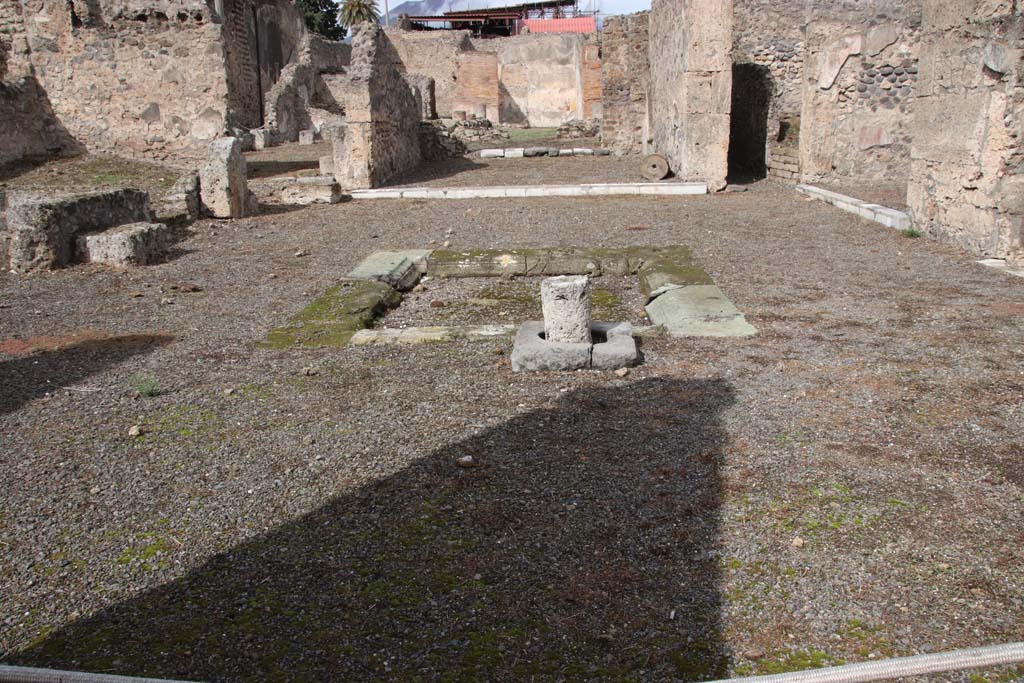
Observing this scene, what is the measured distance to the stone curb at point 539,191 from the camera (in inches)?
536

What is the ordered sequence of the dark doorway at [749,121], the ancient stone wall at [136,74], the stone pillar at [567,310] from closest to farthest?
the stone pillar at [567,310], the ancient stone wall at [136,74], the dark doorway at [749,121]

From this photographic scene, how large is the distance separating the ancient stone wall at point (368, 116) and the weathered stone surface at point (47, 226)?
537cm

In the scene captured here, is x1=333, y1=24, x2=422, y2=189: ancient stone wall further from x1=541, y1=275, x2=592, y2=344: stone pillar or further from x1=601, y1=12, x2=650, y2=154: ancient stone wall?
x1=541, y1=275, x2=592, y2=344: stone pillar

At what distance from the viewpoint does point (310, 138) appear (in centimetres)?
2358

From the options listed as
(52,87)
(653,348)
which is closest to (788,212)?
(653,348)

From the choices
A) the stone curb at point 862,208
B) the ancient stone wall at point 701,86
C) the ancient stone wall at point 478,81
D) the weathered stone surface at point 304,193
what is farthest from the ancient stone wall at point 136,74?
the ancient stone wall at point 478,81

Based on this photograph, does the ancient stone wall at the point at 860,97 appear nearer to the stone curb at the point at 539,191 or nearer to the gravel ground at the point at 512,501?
the stone curb at the point at 539,191

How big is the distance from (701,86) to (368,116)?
5.68 metres

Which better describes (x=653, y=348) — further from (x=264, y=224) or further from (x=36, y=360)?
(x=264, y=224)

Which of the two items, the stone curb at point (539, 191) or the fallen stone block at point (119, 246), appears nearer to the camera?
the fallen stone block at point (119, 246)

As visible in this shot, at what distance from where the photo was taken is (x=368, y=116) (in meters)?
14.2

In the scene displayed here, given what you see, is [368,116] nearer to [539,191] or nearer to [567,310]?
[539,191]

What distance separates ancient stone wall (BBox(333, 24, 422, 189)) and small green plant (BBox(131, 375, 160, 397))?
9518mm

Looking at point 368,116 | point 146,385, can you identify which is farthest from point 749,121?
point 146,385
